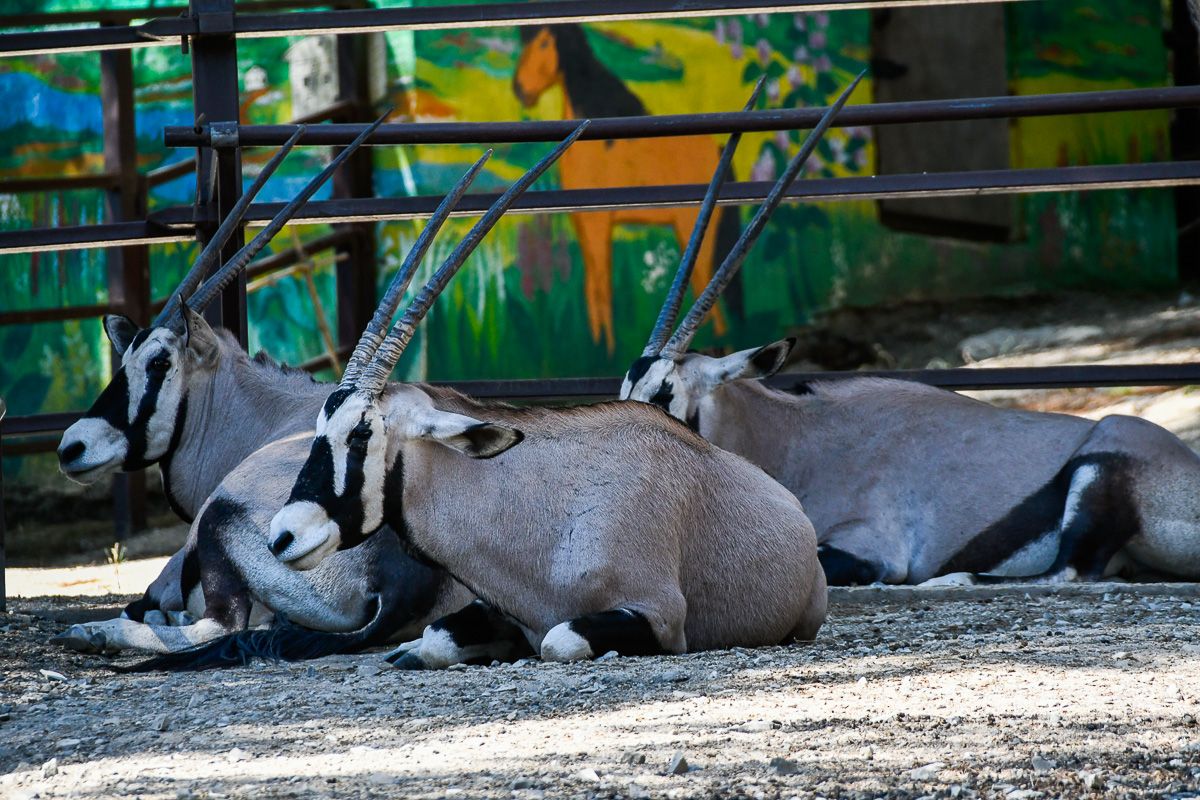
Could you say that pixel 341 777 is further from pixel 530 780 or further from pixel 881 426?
pixel 881 426

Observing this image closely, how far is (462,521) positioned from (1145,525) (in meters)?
3.09

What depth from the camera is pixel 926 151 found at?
42.4 ft

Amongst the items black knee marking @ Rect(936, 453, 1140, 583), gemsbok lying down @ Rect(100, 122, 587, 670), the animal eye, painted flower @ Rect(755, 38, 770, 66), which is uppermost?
painted flower @ Rect(755, 38, 770, 66)

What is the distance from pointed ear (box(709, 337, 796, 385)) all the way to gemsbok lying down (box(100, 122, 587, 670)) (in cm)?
186

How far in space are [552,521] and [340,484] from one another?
0.57 m

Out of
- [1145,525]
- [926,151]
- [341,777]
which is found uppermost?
[926,151]

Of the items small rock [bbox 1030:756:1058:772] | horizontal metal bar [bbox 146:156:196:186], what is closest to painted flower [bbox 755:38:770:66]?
horizontal metal bar [bbox 146:156:196:186]

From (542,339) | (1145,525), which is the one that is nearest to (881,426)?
(1145,525)

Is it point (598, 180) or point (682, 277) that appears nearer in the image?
point (682, 277)

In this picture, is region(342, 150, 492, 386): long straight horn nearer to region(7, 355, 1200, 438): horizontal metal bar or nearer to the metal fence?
the metal fence

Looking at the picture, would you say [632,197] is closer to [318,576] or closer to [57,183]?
[318,576]

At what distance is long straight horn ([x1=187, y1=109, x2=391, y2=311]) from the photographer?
607 centimetres

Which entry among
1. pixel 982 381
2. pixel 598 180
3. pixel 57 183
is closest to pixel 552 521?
pixel 982 381

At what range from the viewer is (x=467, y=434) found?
14.5 ft
